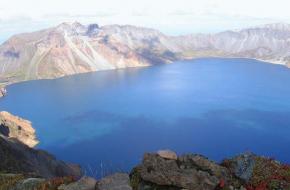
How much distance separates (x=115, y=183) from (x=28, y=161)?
77763 mm

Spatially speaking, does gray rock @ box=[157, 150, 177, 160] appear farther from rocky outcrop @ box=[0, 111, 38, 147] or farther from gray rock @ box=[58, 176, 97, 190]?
rocky outcrop @ box=[0, 111, 38, 147]

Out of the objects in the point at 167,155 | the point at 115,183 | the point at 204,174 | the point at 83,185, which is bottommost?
the point at 83,185

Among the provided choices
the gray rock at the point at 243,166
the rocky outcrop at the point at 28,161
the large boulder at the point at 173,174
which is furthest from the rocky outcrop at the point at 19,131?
the gray rock at the point at 243,166

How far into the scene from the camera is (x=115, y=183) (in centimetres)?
2144

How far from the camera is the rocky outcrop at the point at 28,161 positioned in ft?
262

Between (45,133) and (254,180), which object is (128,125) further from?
(254,180)

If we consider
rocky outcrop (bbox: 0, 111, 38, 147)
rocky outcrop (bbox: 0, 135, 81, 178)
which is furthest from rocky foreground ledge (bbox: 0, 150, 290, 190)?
rocky outcrop (bbox: 0, 111, 38, 147)

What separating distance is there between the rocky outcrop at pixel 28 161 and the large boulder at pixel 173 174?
5675cm

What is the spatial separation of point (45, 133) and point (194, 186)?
177 metres

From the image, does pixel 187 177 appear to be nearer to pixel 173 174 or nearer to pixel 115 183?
pixel 173 174

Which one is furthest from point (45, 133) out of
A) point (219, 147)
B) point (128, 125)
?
point (219, 147)

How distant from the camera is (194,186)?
21062 mm

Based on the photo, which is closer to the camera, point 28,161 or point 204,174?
point 204,174

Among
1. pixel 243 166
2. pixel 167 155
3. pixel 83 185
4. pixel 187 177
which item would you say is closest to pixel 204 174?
pixel 187 177
